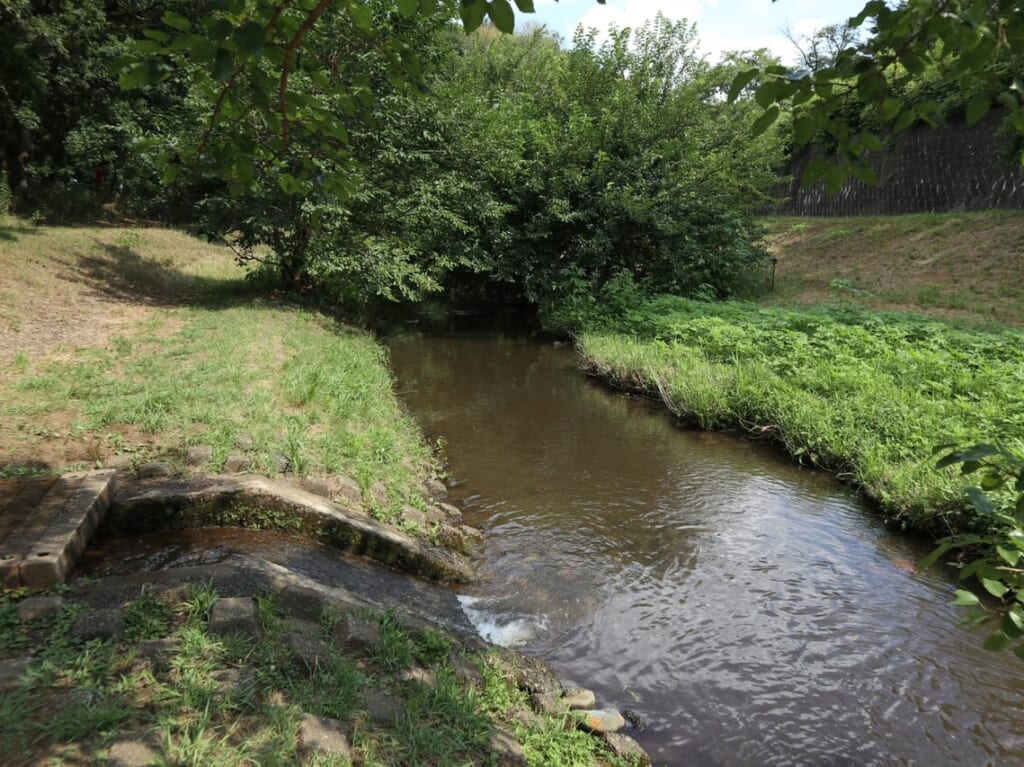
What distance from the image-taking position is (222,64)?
5.77ft

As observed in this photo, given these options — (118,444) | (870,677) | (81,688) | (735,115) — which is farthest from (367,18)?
(735,115)

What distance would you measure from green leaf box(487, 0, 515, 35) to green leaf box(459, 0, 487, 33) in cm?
2

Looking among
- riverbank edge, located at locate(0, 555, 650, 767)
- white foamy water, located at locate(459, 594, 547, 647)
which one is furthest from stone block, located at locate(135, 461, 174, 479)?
white foamy water, located at locate(459, 594, 547, 647)

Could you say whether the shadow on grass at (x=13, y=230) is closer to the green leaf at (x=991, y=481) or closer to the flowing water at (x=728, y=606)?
the flowing water at (x=728, y=606)

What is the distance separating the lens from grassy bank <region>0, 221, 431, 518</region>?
4840 mm

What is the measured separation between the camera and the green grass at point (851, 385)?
6.07 metres

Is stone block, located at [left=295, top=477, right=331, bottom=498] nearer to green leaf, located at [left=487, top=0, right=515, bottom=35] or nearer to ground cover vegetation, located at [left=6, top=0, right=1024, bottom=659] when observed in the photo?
ground cover vegetation, located at [left=6, top=0, right=1024, bottom=659]

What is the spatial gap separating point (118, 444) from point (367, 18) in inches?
150

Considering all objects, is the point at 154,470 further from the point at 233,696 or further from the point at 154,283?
the point at 154,283

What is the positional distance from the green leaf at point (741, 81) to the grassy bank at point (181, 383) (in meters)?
4.17

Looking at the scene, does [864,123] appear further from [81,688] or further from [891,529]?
[891,529]

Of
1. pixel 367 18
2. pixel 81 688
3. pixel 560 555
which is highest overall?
pixel 367 18

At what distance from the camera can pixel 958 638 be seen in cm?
435

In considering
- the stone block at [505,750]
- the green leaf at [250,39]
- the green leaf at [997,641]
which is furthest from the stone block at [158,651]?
the green leaf at [997,641]
